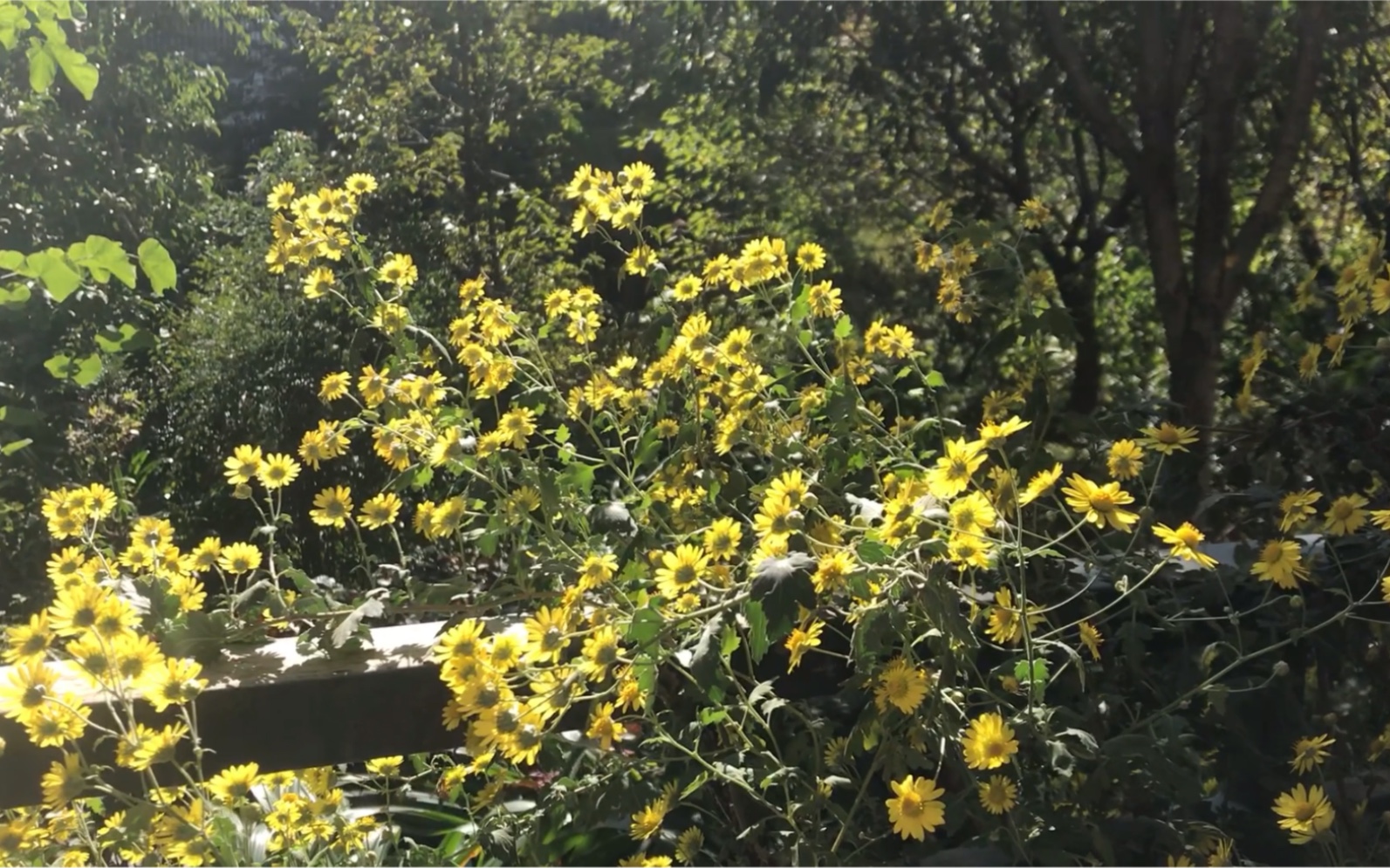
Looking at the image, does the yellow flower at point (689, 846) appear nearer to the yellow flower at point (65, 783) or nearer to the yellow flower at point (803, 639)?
the yellow flower at point (803, 639)

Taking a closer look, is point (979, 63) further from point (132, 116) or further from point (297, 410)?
point (132, 116)

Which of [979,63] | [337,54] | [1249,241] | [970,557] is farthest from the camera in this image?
[337,54]

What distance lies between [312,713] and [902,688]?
696 mm

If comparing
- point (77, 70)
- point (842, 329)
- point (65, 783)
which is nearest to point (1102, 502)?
point (842, 329)

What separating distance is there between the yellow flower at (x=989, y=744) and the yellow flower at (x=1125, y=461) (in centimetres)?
31

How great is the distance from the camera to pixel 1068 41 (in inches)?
124

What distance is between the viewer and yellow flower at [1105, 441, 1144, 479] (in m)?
1.28

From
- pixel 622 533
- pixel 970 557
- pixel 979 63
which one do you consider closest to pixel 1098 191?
pixel 979 63

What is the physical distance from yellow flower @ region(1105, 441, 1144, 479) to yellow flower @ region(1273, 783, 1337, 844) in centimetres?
34

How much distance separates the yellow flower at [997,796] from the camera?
1.20m

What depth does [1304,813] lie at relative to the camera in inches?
45.2

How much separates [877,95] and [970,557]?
9.15 ft

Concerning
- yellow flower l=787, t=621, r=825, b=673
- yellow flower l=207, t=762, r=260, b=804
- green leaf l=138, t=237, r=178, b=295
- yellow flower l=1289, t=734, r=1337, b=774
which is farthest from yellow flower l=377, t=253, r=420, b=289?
yellow flower l=1289, t=734, r=1337, b=774

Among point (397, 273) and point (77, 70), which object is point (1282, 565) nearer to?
point (397, 273)
